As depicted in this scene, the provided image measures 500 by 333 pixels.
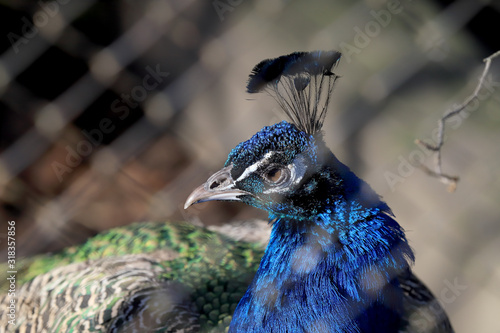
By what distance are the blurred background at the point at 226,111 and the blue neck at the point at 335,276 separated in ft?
3.47

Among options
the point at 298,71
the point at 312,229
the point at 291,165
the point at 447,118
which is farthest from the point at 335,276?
the point at 447,118

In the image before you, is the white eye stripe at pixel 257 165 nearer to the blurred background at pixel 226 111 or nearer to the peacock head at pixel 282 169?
the peacock head at pixel 282 169

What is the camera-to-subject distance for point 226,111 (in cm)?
251

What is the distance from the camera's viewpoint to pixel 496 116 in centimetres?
238

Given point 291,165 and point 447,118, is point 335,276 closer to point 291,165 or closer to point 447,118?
point 291,165

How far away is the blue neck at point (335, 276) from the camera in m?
1.04

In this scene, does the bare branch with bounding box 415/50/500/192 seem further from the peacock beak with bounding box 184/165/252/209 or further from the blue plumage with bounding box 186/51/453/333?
the peacock beak with bounding box 184/165/252/209

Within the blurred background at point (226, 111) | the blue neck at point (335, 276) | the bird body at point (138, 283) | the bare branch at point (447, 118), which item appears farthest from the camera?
the blurred background at point (226, 111)

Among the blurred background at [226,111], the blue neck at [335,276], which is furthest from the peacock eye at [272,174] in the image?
the blurred background at [226,111]

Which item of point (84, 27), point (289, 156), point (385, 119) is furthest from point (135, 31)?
point (289, 156)

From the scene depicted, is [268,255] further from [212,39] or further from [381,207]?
[212,39]

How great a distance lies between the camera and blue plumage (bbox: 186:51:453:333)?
3.43ft

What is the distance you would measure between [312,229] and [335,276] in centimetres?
11

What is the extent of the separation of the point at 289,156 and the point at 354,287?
301 millimetres
